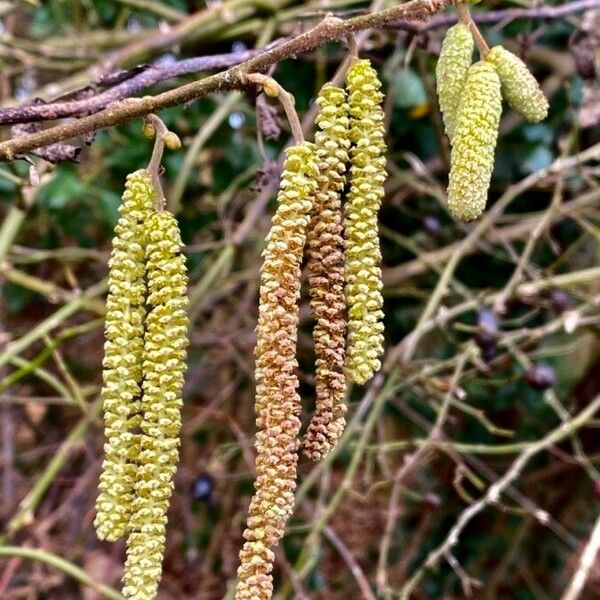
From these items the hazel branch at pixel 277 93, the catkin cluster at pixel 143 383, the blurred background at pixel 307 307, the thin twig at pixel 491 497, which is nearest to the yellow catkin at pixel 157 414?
the catkin cluster at pixel 143 383

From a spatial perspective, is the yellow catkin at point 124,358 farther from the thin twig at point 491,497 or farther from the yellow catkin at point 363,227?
the thin twig at point 491,497

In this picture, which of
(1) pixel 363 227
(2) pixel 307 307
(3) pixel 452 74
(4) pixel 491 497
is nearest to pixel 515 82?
(3) pixel 452 74

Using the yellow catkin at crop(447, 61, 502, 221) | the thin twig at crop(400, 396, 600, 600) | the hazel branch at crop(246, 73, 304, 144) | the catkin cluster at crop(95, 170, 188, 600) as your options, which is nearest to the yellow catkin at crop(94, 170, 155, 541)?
the catkin cluster at crop(95, 170, 188, 600)

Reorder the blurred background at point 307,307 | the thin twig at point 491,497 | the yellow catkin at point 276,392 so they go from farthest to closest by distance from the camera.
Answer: the blurred background at point 307,307 → the thin twig at point 491,497 → the yellow catkin at point 276,392

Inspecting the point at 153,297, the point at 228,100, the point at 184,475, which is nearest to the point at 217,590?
the point at 184,475

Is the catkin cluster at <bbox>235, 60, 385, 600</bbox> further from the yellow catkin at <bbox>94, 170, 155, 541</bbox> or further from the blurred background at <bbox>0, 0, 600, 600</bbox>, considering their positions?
the blurred background at <bbox>0, 0, 600, 600</bbox>

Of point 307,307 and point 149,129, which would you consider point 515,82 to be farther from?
point 307,307
